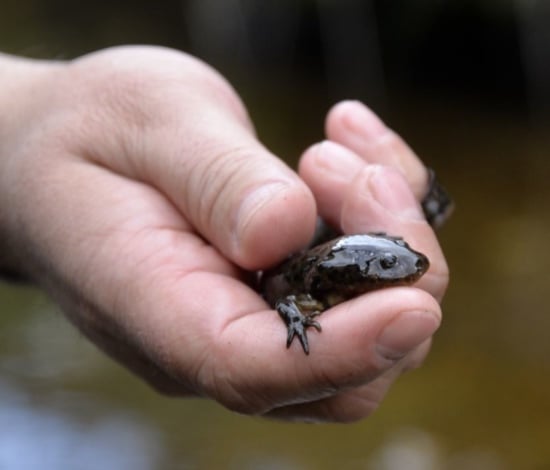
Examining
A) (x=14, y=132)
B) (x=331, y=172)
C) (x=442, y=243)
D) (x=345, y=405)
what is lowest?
(x=442, y=243)

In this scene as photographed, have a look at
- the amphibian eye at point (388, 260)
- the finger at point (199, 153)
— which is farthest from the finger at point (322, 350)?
the finger at point (199, 153)

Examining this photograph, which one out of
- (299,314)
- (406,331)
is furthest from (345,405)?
(406,331)

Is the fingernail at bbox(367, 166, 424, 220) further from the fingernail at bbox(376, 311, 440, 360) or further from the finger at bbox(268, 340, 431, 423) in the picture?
the fingernail at bbox(376, 311, 440, 360)

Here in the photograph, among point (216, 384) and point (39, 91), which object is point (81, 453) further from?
point (216, 384)

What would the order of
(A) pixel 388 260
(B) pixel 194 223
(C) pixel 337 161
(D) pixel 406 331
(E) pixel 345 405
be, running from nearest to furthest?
(D) pixel 406 331 < (A) pixel 388 260 < (E) pixel 345 405 < (B) pixel 194 223 < (C) pixel 337 161

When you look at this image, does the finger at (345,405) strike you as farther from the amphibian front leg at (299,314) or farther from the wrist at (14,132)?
the wrist at (14,132)

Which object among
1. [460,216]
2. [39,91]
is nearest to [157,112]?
[39,91]

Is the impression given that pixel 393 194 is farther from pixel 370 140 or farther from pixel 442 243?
pixel 442 243
